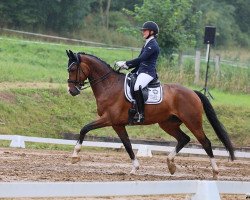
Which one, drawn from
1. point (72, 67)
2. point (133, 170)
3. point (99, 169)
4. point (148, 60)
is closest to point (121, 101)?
point (148, 60)

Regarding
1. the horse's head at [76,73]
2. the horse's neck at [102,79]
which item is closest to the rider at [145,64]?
the horse's neck at [102,79]

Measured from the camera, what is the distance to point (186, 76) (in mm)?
35000

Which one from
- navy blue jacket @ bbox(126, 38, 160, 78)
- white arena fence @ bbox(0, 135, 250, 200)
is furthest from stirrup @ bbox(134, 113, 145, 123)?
white arena fence @ bbox(0, 135, 250, 200)

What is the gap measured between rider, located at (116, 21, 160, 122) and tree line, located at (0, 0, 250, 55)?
21594mm

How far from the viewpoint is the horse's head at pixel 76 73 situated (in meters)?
15.6

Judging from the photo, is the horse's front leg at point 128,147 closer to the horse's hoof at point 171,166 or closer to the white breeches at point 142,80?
the horse's hoof at point 171,166

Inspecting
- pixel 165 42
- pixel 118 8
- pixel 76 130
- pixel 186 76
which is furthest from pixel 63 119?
pixel 118 8

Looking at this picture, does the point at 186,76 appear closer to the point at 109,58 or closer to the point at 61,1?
the point at 109,58

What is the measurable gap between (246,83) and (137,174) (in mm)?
21154

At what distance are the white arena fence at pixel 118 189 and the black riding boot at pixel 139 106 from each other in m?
5.19

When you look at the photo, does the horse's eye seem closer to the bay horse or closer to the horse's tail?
the bay horse

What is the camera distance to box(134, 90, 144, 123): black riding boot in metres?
15.3

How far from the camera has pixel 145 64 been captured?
608 inches

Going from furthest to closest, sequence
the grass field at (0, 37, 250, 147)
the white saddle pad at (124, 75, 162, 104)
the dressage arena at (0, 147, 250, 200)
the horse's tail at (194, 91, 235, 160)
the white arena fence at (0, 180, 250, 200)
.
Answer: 1. the grass field at (0, 37, 250, 147)
2. the horse's tail at (194, 91, 235, 160)
3. the white saddle pad at (124, 75, 162, 104)
4. the dressage arena at (0, 147, 250, 200)
5. the white arena fence at (0, 180, 250, 200)
